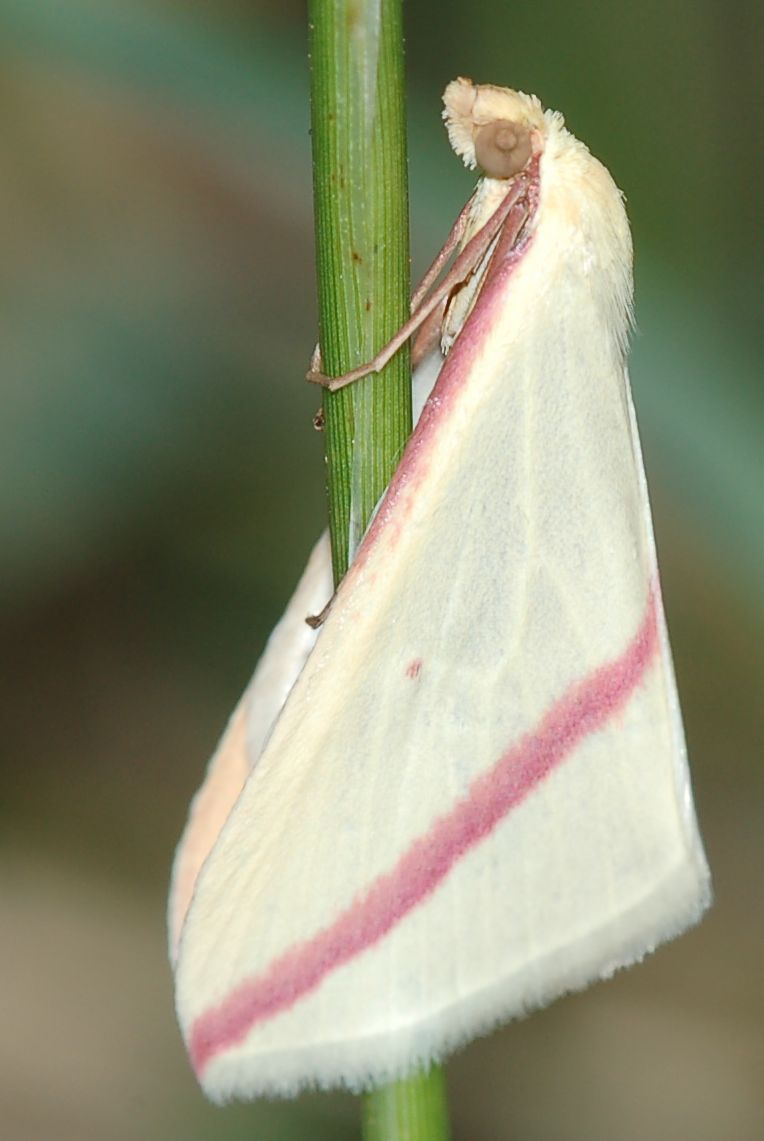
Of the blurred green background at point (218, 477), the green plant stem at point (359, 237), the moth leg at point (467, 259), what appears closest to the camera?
the green plant stem at point (359, 237)

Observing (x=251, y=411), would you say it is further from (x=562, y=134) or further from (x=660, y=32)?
(x=562, y=134)

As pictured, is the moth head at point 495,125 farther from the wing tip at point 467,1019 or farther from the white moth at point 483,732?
the wing tip at point 467,1019

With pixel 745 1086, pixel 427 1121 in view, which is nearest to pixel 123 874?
pixel 745 1086

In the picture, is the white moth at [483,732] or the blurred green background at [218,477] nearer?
→ the white moth at [483,732]

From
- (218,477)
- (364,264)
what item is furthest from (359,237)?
(218,477)

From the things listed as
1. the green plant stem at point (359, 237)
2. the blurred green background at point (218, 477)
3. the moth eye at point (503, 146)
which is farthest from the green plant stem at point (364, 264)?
the blurred green background at point (218, 477)

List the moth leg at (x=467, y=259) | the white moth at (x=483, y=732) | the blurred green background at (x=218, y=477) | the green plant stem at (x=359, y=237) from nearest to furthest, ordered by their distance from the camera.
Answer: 1. the green plant stem at (x=359, y=237)
2. the white moth at (x=483, y=732)
3. the moth leg at (x=467, y=259)
4. the blurred green background at (x=218, y=477)

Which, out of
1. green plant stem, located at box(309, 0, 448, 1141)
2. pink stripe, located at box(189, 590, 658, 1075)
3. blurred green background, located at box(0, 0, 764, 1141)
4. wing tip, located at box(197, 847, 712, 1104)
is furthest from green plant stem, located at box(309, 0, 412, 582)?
blurred green background, located at box(0, 0, 764, 1141)

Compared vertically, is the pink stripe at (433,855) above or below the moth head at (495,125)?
below
